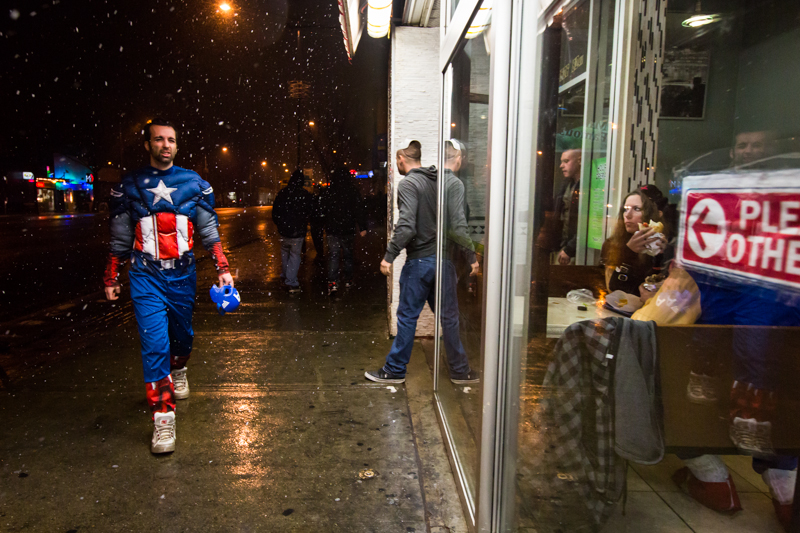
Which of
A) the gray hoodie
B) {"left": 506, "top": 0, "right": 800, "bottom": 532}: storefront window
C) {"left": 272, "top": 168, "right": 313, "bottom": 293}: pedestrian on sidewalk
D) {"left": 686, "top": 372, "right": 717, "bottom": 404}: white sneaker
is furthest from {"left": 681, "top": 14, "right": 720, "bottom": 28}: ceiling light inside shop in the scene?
{"left": 272, "top": 168, "right": 313, "bottom": 293}: pedestrian on sidewalk

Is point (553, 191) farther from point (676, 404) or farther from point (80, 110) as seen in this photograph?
point (80, 110)

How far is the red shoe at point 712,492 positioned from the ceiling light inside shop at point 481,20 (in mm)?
1939

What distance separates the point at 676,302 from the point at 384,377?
3317mm

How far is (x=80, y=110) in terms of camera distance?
5341 centimetres

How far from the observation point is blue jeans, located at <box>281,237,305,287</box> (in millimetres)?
8359

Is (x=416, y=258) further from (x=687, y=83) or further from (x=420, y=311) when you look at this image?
Answer: (x=687, y=83)

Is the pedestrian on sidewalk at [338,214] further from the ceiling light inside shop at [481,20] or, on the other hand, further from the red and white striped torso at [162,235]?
the ceiling light inside shop at [481,20]

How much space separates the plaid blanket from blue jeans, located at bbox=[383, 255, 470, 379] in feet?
4.79

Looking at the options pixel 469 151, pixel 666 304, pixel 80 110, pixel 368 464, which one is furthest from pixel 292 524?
pixel 80 110

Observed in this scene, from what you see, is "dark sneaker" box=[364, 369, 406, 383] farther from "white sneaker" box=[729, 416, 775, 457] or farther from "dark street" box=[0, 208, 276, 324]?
"dark street" box=[0, 208, 276, 324]

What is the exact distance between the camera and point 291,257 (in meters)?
8.41

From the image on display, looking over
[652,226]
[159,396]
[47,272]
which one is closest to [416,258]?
[159,396]

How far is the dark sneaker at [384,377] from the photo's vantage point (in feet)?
14.4

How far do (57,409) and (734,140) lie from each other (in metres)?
4.46
